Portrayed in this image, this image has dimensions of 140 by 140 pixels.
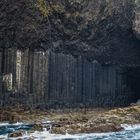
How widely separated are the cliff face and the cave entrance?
2.28 feet

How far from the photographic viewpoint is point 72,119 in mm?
22000

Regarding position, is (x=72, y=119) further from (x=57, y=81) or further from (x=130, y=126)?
(x=57, y=81)

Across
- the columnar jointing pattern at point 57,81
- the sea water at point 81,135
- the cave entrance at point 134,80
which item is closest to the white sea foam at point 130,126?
the sea water at point 81,135

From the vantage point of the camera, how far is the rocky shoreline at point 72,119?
1984cm

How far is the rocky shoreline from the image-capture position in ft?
65.1

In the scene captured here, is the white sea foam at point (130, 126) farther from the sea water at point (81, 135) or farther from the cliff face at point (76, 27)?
the cliff face at point (76, 27)

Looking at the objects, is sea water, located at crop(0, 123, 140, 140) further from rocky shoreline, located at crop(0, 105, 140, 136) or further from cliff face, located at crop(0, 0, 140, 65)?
cliff face, located at crop(0, 0, 140, 65)

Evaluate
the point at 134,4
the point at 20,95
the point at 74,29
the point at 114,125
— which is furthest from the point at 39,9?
the point at 114,125

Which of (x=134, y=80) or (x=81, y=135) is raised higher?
(x=134, y=80)

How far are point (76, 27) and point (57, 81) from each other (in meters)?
3.54

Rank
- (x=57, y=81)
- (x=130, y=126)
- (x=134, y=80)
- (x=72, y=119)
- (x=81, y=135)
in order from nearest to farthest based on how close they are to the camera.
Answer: (x=81, y=135), (x=130, y=126), (x=72, y=119), (x=57, y=81), (x=134, y=80)

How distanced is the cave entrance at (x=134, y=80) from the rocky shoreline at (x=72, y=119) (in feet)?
19.0

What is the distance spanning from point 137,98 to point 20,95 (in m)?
9.32

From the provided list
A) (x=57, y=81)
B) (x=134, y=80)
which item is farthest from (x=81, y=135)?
(x=134, y=80)
